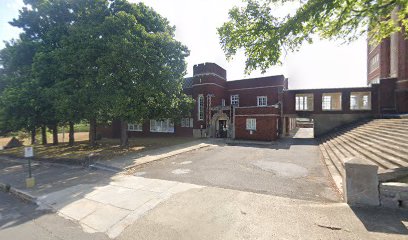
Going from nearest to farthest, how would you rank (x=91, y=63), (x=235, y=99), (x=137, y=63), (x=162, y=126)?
(x=137, y=63)
(x=91, y=63)
(x=162, y=126)
(x=235, y=99)

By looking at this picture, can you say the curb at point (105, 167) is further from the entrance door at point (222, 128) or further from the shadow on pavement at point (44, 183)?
the entrance door at point (222, 128)

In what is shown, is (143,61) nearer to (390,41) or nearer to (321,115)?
(321,115)

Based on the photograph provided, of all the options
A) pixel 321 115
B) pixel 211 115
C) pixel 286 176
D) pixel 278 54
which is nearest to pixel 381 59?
pixel 321 115

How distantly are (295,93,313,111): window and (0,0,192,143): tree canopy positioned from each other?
1684 cm

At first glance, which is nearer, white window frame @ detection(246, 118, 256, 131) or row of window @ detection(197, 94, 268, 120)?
white window frame @ detection(246, 118, 256, 131)

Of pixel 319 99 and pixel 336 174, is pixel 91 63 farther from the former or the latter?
pixel 319 99

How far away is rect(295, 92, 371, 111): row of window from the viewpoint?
908 inches

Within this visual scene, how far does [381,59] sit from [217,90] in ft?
76.4

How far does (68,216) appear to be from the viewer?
223 inches

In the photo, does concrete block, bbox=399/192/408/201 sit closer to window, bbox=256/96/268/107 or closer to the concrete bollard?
→ the concrete bollard

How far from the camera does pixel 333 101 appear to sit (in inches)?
1003

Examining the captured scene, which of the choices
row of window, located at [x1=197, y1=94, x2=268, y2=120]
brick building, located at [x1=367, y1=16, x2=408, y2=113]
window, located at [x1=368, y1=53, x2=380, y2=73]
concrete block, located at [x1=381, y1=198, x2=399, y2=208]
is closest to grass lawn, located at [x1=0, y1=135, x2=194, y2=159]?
row of window, located at [x1=197, y1=94, x2=268, y2=120]

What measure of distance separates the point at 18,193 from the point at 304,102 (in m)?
28.2

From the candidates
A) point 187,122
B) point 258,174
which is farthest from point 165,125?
point 258,174
